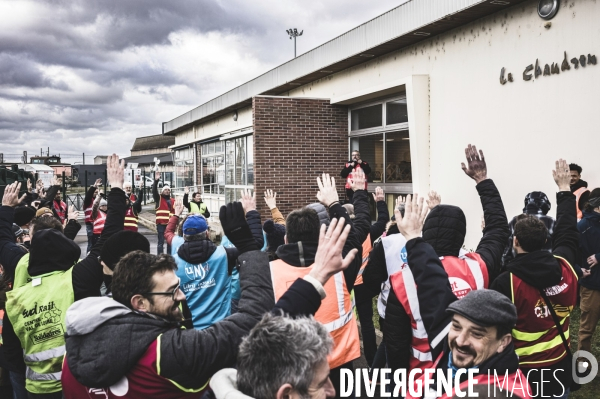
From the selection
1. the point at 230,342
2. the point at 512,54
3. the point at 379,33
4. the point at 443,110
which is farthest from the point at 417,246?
the point at 379,33

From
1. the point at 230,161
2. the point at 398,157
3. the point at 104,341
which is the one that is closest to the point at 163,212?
the point at 230,161

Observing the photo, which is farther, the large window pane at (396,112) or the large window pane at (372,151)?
the large window pane at (372,151)

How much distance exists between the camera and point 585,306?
16.3 ft

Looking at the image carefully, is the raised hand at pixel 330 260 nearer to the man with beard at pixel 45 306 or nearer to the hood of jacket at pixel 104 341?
the hood of jacket at pixel 104 341

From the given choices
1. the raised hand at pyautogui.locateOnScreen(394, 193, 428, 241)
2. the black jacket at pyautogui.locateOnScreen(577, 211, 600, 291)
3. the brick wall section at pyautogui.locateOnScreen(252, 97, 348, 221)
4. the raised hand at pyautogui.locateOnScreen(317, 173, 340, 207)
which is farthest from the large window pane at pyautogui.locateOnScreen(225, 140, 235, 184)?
the raised hand at pyautogui.locateOnScreen(394, 193, 428, 241)

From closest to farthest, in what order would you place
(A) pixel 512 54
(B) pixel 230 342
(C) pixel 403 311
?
(B) pixel 230 342
(C) pixel 403 311
(A) pixel 512 54

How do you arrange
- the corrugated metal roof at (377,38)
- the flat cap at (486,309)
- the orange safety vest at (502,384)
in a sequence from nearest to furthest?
the orange safety vest at (502,384), the flat cap at (486,309), the corrugated metal roof at (377,38)

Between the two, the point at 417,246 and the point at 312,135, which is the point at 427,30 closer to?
the point at 312,135

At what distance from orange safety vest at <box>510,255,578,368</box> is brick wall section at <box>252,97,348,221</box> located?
346 inches

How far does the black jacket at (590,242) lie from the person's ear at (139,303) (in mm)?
4568

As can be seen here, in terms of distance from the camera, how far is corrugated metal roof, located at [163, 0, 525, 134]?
7668 mm

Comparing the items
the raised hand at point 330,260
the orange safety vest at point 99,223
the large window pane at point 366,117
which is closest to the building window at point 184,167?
the large window pane at point 366,117

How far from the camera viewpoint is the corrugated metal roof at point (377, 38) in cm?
767

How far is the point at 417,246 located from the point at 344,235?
1.93ft
